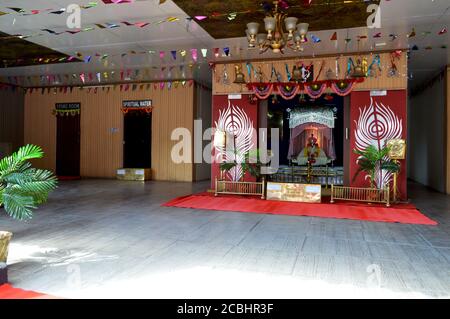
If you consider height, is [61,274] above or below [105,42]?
below

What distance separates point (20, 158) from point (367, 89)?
6964mm

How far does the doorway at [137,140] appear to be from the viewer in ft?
38.1

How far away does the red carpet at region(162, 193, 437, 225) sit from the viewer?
5.39 meters

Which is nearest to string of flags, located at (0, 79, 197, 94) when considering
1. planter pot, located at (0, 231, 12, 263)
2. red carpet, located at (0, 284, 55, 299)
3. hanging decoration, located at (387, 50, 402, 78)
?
hanging decoration, located at (387, 50, 402, 78)

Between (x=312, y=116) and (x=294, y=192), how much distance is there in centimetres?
517

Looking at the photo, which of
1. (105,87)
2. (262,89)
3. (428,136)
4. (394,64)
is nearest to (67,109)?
(105,87)

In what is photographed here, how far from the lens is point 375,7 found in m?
5.09

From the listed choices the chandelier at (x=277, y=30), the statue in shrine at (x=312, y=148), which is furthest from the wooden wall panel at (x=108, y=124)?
the chandelier at (x=277, y=30)

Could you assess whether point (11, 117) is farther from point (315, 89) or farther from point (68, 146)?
point (315, 89)

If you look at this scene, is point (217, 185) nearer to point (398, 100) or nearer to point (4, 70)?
point (398, 100)

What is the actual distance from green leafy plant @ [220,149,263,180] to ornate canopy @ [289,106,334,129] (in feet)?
13.6

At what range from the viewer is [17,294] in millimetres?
2352
